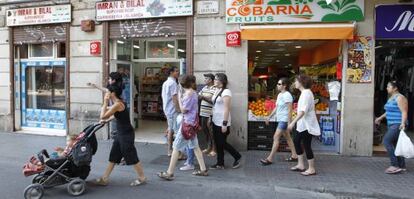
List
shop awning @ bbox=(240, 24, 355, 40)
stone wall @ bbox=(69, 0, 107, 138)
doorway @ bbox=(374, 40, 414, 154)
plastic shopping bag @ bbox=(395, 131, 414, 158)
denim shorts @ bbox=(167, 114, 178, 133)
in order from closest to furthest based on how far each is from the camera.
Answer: plastic shopping bag @ bbox=(395, 131, 414, 158) < denim shorts @ bbox=(167, 114, 178, 133) < shop awning @ bbox=(240, 24, 355, 40) < stone wall @ bbox=(69, 0, 107, 138) < doorway @ bbox=(374, 40, 414, 154)

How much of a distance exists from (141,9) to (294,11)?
352 cm

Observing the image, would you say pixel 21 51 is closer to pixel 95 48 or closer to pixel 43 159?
pixel 95 48

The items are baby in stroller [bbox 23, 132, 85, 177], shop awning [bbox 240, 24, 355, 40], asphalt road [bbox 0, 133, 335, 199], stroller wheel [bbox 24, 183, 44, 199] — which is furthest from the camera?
shop awning [bbox 240, 24, 355, 40]

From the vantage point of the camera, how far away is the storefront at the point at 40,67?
10.5 m

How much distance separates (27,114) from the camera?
450 inches

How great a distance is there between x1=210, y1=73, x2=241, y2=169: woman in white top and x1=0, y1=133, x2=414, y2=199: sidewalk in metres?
0.27

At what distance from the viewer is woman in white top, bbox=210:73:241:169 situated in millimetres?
6906

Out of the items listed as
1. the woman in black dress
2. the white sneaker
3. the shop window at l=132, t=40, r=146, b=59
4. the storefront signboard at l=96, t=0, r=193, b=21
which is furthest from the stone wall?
the woman in black dress

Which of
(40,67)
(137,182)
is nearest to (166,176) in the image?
(137,182)

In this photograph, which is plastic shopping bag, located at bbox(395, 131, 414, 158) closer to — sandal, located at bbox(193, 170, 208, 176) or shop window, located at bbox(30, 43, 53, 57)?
sandal, located at bbox(193, 170, 208, 176)

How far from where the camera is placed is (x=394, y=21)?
26.6ft

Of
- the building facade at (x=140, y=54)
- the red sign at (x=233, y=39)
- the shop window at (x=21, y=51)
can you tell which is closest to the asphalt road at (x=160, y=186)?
the building facade at (x=140, y=54)

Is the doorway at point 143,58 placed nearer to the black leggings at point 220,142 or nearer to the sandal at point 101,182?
the black leggings at point 220,142

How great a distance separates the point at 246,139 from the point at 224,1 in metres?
3.05
